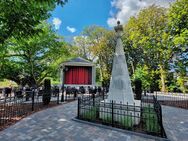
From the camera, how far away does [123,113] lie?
7137 millimetres

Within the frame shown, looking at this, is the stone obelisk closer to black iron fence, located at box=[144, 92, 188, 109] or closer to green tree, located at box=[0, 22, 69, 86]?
black iron fence, located at box=[144, 92, 188, 109]

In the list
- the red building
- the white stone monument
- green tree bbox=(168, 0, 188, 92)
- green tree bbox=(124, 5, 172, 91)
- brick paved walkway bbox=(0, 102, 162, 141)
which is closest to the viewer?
brick paved walkway bbox=(0, 102, 162, 141)

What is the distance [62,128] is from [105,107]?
206 cm

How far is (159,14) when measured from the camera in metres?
27.7

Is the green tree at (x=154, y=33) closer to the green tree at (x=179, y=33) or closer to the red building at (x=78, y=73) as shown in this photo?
the green tree at (x=179, y=33)

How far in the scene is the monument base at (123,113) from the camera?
687cm

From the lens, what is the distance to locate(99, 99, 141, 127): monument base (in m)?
6.87

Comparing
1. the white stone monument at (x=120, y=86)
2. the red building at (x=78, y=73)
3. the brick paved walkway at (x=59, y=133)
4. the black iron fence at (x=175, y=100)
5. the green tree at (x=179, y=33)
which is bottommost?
the brick paved walkway at (x=59, y=133)

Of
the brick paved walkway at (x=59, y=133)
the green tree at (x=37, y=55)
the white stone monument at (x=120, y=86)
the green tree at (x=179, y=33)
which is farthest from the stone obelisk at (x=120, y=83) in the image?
the green tree at (x=179, y=33)

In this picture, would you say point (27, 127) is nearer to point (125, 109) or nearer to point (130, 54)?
point (125, 109)

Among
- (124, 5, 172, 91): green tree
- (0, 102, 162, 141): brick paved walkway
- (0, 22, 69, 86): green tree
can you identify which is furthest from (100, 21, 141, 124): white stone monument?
(124, 5, 172, 91): green tree

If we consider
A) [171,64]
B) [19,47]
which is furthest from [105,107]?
[171,64]

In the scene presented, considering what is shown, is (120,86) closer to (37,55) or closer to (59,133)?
(59,133)

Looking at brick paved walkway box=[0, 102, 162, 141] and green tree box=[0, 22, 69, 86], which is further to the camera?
green tree box=[0, 22, 69, 86]
